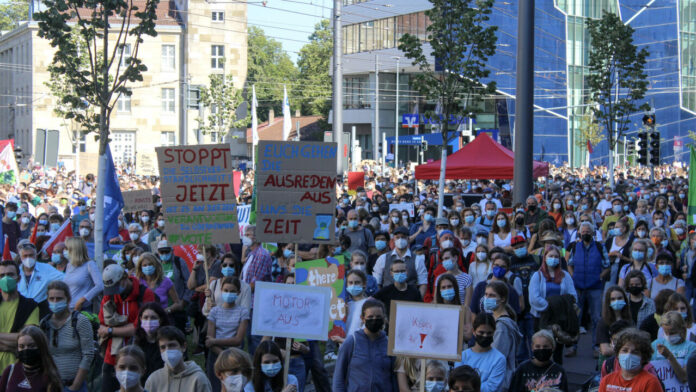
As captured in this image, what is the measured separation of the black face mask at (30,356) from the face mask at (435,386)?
8.95 feet

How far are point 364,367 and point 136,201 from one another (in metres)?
12.3

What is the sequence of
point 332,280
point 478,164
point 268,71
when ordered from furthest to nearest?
1. point 268,71
2. point 478,164
3. point 332,280

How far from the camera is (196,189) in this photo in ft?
33.0

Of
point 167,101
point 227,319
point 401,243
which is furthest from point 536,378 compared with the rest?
point 167,101

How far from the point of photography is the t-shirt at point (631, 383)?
263 inches

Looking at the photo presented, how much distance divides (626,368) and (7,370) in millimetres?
Answer: 4285

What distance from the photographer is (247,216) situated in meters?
17.5

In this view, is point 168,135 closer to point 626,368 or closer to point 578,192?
point 578,192

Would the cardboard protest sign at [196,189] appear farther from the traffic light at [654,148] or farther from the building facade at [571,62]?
the building facade at [571,62]

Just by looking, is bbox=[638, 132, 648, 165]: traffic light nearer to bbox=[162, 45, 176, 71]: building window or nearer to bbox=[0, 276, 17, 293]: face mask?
bbox=[0, 276, 17, 293]: face mask

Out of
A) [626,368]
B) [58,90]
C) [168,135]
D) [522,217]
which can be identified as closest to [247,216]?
[522,217]

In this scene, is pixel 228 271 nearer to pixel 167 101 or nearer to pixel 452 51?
pixel 452 51

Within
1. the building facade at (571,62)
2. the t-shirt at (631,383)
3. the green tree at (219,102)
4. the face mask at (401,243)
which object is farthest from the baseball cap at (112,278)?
the building facade at (571,62)

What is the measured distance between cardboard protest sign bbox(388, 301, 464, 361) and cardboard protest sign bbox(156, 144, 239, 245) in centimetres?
330
